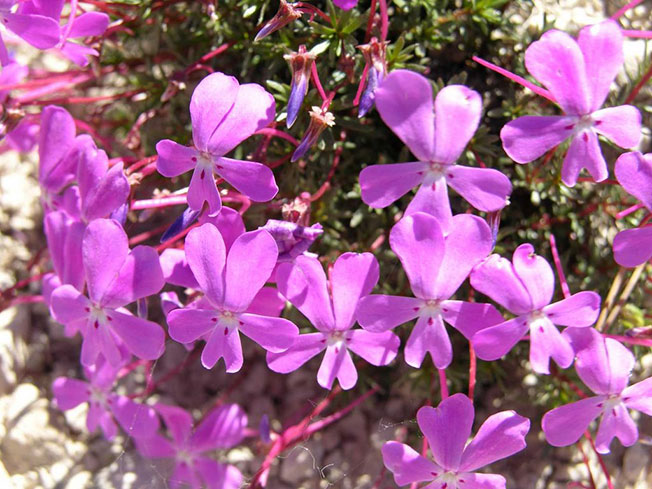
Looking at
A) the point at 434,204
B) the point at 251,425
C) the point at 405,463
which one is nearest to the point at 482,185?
the point at 434,204

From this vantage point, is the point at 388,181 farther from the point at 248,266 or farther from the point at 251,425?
the point at 251,425

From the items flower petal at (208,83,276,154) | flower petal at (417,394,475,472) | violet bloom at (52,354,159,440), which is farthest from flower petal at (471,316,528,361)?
violet bloom at (52,354,159,440)

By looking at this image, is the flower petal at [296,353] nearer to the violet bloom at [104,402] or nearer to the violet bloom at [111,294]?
the violet bloom at [111,294]

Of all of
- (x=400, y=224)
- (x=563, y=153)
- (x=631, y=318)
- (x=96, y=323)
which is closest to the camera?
(x=400, y=224)

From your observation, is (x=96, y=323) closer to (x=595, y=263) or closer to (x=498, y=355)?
(x=498, y=355)

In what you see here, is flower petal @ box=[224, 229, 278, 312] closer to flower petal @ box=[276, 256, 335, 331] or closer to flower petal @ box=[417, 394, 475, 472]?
flower petal @ box=[276, 256, 335, 331]

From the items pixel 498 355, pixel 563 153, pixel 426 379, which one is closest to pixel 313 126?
pixel 498 355

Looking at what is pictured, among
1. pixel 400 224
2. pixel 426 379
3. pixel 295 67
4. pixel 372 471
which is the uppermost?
pixel 295 67

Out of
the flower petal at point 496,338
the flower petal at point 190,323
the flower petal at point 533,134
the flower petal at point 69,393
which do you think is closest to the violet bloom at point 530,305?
the flower petal at point 496,338
